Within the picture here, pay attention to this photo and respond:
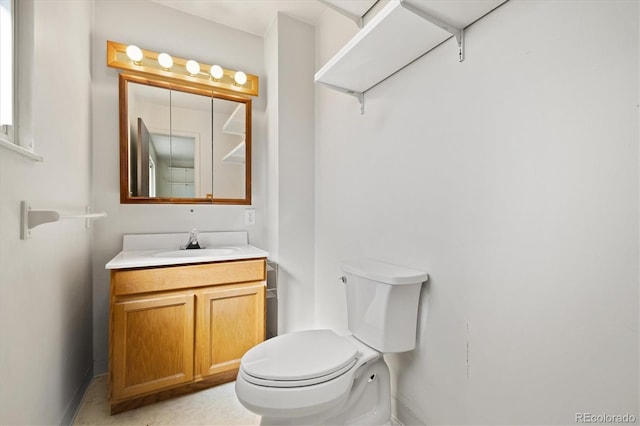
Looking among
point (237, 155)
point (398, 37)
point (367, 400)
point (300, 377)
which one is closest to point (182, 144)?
point (237, 155)

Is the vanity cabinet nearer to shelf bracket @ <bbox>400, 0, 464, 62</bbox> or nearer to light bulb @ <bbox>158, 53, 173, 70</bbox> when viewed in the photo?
light bulb @ <bbox>158, 53, 173, 70</bbox>

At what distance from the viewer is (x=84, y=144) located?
1649 mm

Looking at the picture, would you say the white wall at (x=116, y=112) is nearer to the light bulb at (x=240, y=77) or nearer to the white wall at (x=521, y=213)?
the light bulb at (x=240, y=77)

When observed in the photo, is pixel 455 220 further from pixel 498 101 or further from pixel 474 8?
pixel 474 8

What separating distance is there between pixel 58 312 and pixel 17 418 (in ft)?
1.53

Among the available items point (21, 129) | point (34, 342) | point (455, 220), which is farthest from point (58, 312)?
point (455, 220)

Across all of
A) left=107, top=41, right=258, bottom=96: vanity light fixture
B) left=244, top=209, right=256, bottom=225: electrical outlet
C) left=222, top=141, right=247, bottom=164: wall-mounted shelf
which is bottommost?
left=244, top=209, right=256, bottom=225: electrical outlet

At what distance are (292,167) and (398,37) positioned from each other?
114cm

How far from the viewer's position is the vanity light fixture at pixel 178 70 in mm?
1833

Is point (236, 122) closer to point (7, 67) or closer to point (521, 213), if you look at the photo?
point (7, 67)

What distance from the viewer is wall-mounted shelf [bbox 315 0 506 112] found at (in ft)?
3.26

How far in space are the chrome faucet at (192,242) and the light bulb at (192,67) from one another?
1094 millimetres

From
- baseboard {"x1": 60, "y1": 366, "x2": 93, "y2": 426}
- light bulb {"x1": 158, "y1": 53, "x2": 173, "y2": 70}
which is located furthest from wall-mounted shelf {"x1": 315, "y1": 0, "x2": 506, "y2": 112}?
baseboard {"x1": 60, "y1": 366, "x2": 93, "y2": 426}
